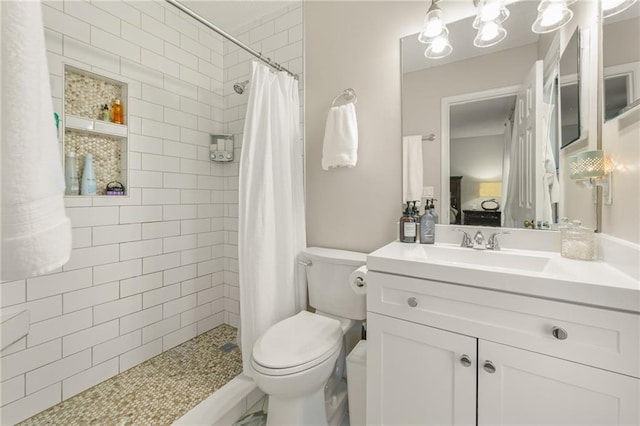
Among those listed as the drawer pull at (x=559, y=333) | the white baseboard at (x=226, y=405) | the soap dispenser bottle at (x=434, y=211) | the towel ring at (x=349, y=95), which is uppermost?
the towel ring at (x=349, y=95)

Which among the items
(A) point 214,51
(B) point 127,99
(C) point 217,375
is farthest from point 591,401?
(A) point 214,51

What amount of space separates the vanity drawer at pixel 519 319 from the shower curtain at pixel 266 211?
0.72 m

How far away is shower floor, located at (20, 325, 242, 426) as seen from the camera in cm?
139

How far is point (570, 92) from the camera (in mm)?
1167

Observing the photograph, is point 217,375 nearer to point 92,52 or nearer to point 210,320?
point 210,320

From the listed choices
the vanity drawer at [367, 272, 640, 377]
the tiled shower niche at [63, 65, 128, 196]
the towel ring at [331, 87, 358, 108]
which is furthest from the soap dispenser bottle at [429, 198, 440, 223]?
the tiled shower niche at [63, 65, 128, 196]

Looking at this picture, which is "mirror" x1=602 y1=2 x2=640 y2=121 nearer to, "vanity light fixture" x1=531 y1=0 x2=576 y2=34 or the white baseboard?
"vanity light fixture" x1=531 y1=0 x2=576 y2=34

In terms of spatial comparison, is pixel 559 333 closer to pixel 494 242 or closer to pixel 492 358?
pixel 492 358

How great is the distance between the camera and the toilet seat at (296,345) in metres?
1.16

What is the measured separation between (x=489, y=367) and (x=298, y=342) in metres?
0.79

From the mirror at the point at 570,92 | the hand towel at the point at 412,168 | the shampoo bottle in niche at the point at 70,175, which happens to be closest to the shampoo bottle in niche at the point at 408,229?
the hand towel at the point at 412,168

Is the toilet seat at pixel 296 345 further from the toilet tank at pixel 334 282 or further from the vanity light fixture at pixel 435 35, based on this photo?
the vanity light fixture at pixel 435 35

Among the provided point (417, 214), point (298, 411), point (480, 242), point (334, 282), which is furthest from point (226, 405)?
point (480, 242)

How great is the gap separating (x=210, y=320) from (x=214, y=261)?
0.49m
